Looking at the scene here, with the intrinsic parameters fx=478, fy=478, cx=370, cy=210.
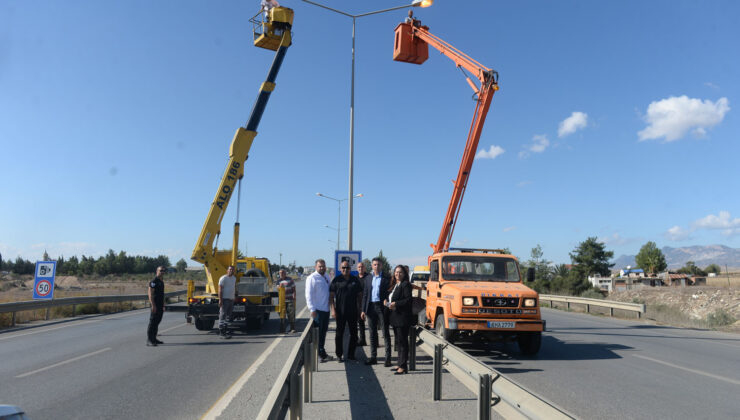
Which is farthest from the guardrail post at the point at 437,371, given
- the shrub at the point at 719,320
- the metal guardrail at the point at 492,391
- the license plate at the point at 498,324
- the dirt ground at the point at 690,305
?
the shrub at the point at 719,320

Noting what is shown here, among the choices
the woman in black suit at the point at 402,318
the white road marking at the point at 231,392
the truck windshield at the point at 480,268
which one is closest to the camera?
the white road marking at the point at 231,392

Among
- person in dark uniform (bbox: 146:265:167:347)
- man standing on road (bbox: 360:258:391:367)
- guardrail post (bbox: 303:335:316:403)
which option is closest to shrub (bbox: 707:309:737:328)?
man standing on road (bbox: 360:258:391:367)

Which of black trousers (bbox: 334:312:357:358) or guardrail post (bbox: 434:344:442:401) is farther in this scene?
black trousers (bbox: 334:312:357:358)

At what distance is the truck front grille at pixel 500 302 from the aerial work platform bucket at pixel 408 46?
10.00 m

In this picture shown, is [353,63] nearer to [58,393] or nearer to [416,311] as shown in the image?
[416,311]

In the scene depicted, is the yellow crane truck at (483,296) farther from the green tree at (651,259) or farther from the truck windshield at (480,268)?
the green tree at (651,259)

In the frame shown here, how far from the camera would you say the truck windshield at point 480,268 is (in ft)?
35.9

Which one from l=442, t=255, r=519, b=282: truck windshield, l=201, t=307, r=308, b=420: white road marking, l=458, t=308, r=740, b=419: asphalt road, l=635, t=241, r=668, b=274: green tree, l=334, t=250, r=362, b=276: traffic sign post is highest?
l=635, t=241, r=668, b=274: green tree

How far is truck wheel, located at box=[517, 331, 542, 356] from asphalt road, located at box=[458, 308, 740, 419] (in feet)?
0.61

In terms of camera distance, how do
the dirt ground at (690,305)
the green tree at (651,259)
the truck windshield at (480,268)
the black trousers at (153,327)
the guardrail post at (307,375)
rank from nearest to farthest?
the guardrail post at (307,375) < the truck windshield at (480,268) < the black trousers at (153,327) < the dirt ground at (690,305) < the green tree at (651,259)

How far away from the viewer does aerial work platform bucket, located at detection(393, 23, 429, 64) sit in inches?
648

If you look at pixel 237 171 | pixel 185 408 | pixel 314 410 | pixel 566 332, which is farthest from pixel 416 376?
pixel 237 171

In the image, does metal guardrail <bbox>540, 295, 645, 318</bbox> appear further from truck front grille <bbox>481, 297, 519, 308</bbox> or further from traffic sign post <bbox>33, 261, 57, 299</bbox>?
traffic sign post <bbox>33, 261, 57, 299</bbox>

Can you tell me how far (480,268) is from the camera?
36.4 feet
